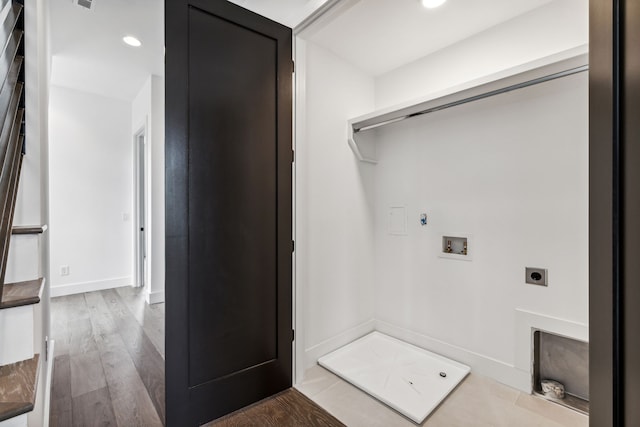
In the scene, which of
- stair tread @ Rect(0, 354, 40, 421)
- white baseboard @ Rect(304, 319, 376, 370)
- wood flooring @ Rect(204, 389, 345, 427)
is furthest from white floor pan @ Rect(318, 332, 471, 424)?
stair tread @ Rect(0, 354, 40, 421)

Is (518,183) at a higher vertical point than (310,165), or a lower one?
lower

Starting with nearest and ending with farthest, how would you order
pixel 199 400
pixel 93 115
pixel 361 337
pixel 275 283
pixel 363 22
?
pixel 199 400 → pixel 275 283 → pixel 363 22 → pixel 361 337 → pixel 93 115

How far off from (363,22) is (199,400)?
265 centimetres

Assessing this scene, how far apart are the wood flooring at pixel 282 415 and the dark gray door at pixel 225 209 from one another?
0.18 ft

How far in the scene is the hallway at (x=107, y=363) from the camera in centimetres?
170

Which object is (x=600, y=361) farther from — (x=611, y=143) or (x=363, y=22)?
(x=363, y=22)

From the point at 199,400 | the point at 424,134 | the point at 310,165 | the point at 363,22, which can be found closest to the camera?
the point at 199,400

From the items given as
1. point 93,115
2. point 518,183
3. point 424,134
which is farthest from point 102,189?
point 518,183

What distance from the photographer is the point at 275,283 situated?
1930 millimetres

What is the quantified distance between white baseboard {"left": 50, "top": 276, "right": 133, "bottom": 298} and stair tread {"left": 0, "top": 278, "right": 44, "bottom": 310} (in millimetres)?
3560

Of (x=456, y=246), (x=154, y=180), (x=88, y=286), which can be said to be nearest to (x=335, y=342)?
(x=456, y=246)

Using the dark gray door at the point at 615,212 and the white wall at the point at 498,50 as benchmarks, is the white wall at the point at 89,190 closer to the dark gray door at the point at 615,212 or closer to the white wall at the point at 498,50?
the white wall at the point at 498,50

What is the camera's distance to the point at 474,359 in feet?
7.17

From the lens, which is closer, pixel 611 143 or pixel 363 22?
pixel 611 143
